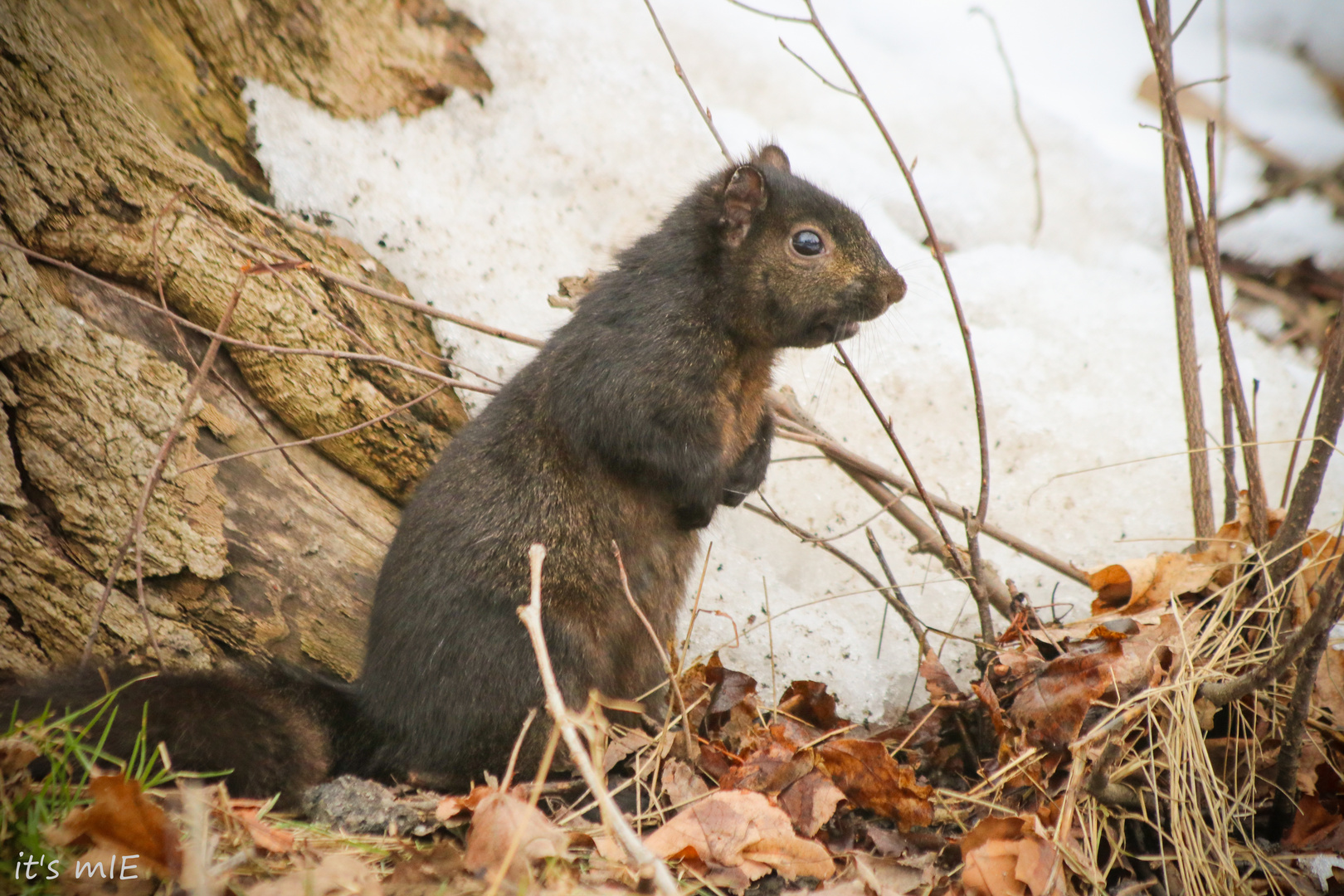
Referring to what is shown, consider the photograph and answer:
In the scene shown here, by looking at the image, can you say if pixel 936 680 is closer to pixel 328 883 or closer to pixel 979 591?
pixel 979 591

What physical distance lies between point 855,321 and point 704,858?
166 cm

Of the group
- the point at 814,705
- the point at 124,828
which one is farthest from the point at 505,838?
the point at 814,705

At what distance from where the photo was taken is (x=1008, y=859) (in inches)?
84.3

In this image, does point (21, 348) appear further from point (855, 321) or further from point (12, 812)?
point (855, 321)

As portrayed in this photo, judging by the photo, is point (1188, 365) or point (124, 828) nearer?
point (124, 828)

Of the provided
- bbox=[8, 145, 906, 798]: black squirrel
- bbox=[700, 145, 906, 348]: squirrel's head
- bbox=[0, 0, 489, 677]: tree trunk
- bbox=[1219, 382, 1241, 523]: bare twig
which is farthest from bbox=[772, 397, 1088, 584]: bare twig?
bbox=[0, 0, 489, 677]: tree trunk

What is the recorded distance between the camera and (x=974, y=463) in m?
3.89

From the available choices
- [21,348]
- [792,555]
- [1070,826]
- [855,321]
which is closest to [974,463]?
[792,555]

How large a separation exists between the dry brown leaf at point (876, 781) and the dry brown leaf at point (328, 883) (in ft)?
3.85

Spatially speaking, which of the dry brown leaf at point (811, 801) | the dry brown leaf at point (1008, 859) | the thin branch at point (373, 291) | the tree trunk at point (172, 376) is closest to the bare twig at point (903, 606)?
the dry brown leaf at point (811, 801)

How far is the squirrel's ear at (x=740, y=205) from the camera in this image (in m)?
2.96

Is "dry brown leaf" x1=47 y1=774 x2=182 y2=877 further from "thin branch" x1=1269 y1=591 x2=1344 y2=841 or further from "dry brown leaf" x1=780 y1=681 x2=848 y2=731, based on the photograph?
"thin branch" x1=1269 y1=591 x2=1344 y2=841

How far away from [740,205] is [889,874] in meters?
1.90

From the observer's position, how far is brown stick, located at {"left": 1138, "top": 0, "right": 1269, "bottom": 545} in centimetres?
262
